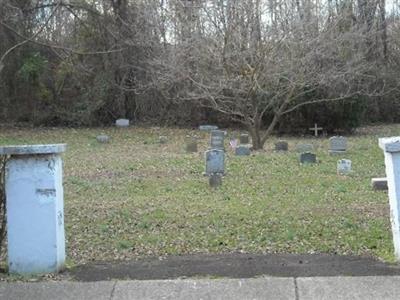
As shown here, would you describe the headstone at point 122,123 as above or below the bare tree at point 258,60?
below

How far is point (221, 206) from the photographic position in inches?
410

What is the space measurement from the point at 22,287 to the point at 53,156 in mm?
1095

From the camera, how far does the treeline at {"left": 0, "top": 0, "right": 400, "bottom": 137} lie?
20.4m

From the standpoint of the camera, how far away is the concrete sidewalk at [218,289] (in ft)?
15.4

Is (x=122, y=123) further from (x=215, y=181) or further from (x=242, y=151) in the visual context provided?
(x=215, y=181)

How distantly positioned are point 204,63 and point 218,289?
18580 millimetres

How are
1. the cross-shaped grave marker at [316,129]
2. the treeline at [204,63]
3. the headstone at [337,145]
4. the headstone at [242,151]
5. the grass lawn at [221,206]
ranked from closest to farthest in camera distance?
the grass lawn at [221,206] < the headstone at [242,151] < the headstone at [337,145] < the treeline at [204,63] < the cross-shaped grave marker at [316,129]

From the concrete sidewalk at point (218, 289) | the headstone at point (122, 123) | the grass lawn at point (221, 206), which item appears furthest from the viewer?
the headstone at point (122, 123)

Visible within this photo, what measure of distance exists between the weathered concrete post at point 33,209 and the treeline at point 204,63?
14.7 meters

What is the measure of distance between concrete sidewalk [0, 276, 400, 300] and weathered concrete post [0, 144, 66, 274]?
1.08 ft

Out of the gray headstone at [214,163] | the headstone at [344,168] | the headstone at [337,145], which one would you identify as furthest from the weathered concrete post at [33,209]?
the headstone at [337,145]

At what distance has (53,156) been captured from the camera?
5.42m

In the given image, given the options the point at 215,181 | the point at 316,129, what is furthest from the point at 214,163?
the point at 316,129

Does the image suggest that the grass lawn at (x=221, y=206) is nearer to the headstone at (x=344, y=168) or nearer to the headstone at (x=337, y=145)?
the headstone at (x=344, y=168)
